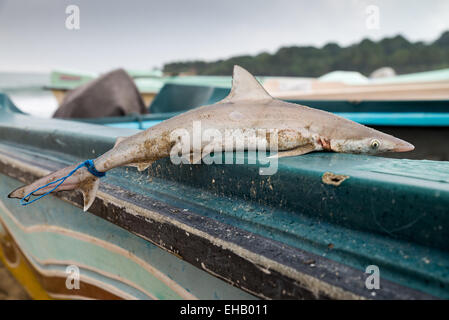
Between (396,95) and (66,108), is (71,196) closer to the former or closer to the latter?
(66,108)

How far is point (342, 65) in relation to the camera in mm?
28500

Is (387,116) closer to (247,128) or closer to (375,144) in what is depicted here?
(375,144)

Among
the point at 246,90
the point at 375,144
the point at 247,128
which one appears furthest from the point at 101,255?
the point at 375,144

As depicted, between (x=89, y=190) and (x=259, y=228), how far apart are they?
0.87 meters

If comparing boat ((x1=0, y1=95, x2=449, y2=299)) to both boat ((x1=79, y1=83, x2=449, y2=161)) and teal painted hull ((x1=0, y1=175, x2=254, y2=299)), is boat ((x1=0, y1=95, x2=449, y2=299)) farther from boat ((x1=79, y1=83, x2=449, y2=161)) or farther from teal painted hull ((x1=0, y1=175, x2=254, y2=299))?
boat ((x1=79, y1=83, x2=449, y2=161))

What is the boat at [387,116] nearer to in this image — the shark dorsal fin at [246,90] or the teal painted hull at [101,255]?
the teal painted hull at [101,255]

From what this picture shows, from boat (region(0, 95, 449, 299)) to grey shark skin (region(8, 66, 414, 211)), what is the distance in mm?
94

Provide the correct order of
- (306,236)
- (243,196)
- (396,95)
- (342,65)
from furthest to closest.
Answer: (342,65) < (396,95) < (243,196) < (306,236)

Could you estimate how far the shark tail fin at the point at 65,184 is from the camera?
138cm

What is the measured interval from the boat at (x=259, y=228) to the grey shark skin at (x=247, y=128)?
9 cm

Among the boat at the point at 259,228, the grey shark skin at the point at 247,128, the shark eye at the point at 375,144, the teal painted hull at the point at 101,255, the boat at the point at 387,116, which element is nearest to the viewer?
the boat at the point at 259,228

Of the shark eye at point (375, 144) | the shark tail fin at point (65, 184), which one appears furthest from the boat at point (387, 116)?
the shark tail fin at point (65, 184)
